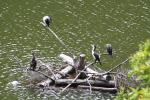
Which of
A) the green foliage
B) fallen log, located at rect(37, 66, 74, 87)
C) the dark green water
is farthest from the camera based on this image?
the dark green water

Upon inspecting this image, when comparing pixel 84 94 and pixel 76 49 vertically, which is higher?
pixel 76 49

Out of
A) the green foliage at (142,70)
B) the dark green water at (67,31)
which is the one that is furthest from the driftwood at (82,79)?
the green foliage at (142,70)

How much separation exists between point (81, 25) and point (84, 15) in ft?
7.13

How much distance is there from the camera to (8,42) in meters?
24.2

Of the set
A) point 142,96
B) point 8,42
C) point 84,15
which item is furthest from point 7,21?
point 142,96

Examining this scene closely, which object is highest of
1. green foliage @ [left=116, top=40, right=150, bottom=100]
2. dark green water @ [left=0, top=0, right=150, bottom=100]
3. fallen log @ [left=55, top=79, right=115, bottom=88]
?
dark green water @ [left=0, top=0, right=150, bottom=100]

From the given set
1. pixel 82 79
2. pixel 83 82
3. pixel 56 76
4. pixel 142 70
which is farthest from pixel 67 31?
pixel 142 70

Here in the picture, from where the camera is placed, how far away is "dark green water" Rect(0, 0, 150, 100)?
20.7m

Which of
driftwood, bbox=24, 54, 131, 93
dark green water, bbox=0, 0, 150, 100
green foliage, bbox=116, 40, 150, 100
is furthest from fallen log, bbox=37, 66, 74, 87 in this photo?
green foliage, bbox=116, 40, 150, 100

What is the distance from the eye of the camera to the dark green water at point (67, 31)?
20.7m

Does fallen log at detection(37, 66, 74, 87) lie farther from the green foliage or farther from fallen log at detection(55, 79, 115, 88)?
the green foliage

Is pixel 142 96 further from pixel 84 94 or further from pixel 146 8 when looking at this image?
Answer: pixel 146 8

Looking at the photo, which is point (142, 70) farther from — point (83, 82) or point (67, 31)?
point (67, 31)

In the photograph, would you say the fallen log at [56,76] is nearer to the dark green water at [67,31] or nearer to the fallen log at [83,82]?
the fallen log at [83,82]
